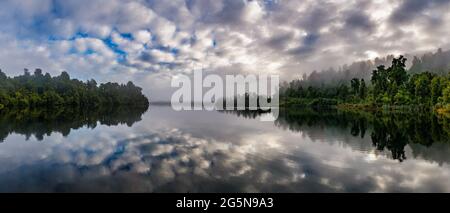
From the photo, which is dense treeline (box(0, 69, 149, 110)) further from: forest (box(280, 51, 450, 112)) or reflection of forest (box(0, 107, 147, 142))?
forest (box(280, 51, 450, 112))

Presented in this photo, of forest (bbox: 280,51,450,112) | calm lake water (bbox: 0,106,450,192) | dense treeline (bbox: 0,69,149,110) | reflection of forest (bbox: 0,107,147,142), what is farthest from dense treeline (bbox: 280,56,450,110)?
dense treeline (bbox: 0,69,149,110)

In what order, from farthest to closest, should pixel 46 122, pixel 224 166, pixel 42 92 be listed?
pixel 42 92
pixel 46 122
pixel 224 166

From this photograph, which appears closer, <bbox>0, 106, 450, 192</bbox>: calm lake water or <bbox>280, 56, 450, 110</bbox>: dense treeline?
<bbox>0, 106, 450, 192</bbox>: calm lake water

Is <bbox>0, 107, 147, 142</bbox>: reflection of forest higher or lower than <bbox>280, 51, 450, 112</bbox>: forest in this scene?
lower

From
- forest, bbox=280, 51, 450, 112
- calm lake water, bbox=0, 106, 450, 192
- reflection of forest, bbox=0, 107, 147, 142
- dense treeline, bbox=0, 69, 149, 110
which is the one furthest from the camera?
dense treeline, bbox=0, 69, 149, 110

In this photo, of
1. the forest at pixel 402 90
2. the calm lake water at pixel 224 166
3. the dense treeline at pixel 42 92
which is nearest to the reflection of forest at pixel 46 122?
the calm lake water at pixel 224 166


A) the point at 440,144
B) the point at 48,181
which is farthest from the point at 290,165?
the point at 440,144

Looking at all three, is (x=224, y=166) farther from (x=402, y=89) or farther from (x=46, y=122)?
(x=402, y=89)

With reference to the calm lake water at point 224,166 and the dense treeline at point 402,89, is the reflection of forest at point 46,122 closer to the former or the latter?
the calm lake water at point 224,166

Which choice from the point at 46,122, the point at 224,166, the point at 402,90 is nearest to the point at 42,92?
the point at 46,122
